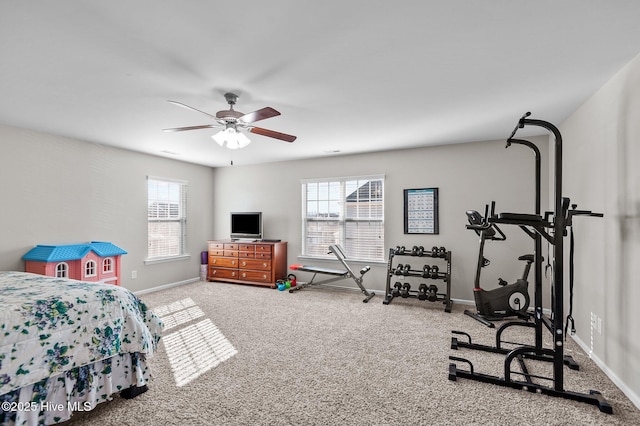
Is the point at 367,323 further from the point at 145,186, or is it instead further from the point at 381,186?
the point at 145,186

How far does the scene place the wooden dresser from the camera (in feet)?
18.6

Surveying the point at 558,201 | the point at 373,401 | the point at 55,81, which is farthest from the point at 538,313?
the point at 55,81

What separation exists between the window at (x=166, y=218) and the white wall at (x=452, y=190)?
188cm

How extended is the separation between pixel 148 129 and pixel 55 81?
52.3 inches

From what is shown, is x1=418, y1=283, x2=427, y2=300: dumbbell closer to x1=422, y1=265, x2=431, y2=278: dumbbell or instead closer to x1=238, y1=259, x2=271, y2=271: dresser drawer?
x1=422, y1=265, x2=431, y2=278: dumbbell

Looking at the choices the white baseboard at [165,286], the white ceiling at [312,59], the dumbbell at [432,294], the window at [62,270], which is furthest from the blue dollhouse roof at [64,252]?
the dumbbell at [432,294]

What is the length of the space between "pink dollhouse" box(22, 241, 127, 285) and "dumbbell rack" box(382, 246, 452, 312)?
3.99m

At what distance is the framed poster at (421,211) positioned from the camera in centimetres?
485

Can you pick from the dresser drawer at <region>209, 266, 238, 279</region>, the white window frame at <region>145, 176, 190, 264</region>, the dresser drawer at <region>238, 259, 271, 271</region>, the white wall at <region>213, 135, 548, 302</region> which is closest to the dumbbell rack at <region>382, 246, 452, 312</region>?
the white wall at <region>213, 135, 548, 302</region>

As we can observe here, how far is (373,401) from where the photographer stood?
84.1 inches

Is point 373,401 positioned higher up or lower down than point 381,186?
lower down

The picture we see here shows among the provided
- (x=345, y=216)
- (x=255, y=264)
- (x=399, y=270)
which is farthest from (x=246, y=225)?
(x=399, y=270)

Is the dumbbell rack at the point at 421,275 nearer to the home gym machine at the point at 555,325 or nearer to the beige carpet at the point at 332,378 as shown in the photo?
the beige carpet at the point at 332,378

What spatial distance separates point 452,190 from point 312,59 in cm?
333
